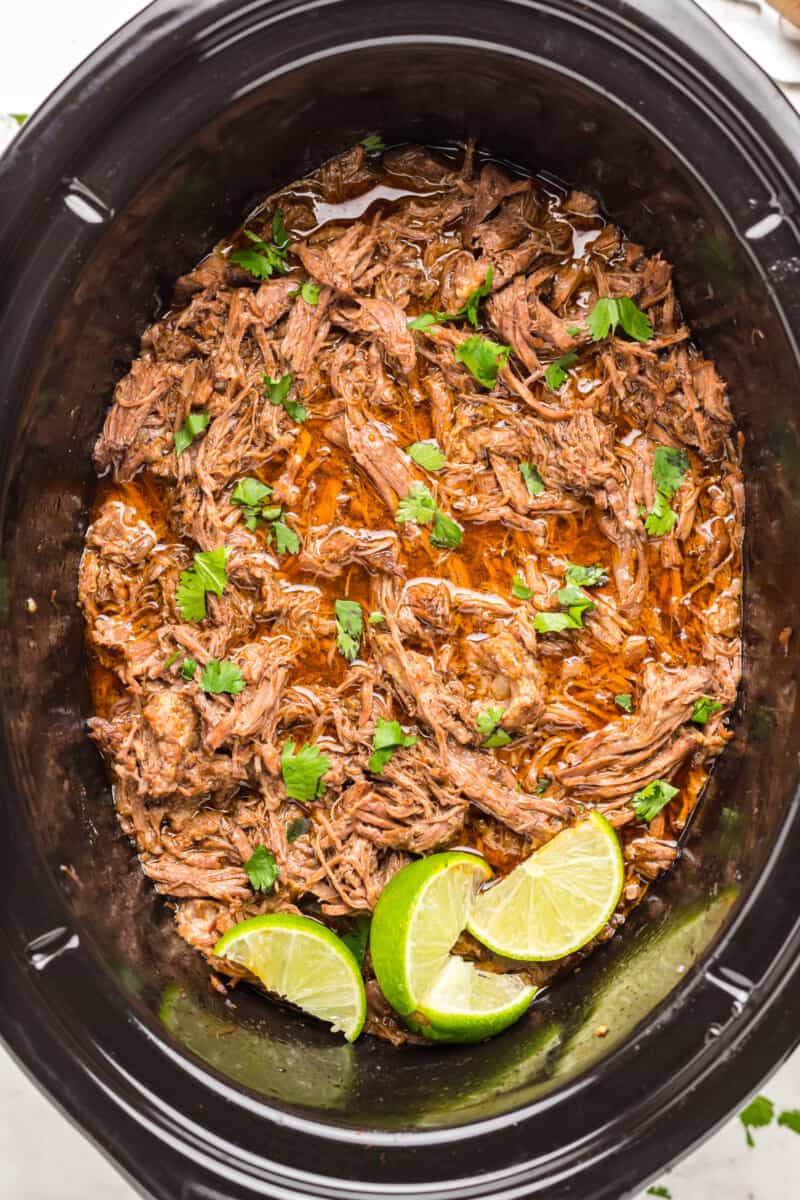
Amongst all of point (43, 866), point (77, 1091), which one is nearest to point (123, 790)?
point (43, 866)

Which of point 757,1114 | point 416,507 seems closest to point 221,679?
point 416,507

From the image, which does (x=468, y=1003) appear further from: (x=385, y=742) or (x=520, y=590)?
(x=520, y=590)

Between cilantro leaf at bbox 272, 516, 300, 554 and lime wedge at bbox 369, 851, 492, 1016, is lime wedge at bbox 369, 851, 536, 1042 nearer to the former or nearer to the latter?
lime wedge at bbox 369, 851, 492, 1016

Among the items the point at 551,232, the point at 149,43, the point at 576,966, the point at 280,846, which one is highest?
the point at 149,43

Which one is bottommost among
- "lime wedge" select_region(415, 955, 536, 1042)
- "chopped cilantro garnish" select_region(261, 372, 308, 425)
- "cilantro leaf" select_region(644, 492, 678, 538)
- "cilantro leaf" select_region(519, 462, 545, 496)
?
"lime wedge" select_region(415, 955, 536, 1042)

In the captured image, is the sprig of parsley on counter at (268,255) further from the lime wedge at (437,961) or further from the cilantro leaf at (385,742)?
the lime wedge at (437,961)

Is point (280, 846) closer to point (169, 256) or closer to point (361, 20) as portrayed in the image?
point (169, 256)

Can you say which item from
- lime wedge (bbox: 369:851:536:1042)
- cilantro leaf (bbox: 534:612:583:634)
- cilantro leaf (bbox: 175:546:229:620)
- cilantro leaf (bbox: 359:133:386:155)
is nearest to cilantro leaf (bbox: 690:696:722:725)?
cilantro leaf (bbox: 534:612:583:634)
